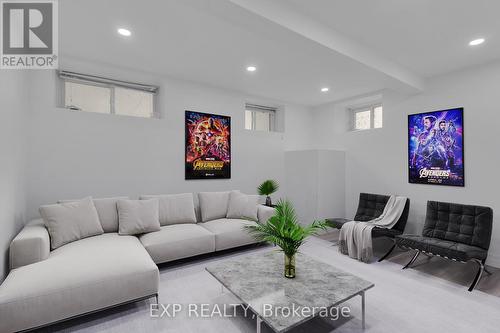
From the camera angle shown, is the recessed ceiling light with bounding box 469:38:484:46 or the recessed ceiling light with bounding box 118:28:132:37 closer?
the recessed ceiling light with bounding box 118:28:132:37

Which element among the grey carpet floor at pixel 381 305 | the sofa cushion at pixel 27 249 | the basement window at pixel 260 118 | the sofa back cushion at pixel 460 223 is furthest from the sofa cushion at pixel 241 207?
the sofa back cushion at pixel 460 223

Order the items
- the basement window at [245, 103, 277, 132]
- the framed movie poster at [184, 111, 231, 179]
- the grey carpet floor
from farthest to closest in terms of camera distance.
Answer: the basement window at [245, 103, 277, 132], the framed movie poster at [184, 111, 231, 179], the grey carpet floor

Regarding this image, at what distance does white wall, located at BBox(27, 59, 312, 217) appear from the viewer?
3246 mm

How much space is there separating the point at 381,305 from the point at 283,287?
109 centimetres

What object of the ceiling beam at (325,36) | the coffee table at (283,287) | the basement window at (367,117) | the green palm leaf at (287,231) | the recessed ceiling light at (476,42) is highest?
the recessed ceiling light at (476,42)

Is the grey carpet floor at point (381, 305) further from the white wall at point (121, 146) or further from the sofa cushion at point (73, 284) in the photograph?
the white wall at point (121, 146)

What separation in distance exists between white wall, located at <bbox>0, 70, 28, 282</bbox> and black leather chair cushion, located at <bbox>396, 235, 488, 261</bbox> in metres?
4.36

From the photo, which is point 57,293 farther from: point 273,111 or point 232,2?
point 273,111

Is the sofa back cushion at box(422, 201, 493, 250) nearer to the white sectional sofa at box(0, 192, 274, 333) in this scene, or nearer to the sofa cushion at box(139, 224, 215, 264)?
the sofa cushion at box(139, 224, 215, 264)

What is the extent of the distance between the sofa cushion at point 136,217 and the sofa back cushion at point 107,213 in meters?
0.10

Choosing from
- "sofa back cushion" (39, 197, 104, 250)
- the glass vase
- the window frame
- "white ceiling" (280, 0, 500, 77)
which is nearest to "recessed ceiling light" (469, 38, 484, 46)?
"white ceiling" (280, 0, 500, 77)

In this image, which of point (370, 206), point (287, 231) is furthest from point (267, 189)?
point (287, 231)

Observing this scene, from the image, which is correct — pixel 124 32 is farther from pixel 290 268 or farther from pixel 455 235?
pixel 455 235

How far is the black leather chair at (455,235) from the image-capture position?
2.84 m
